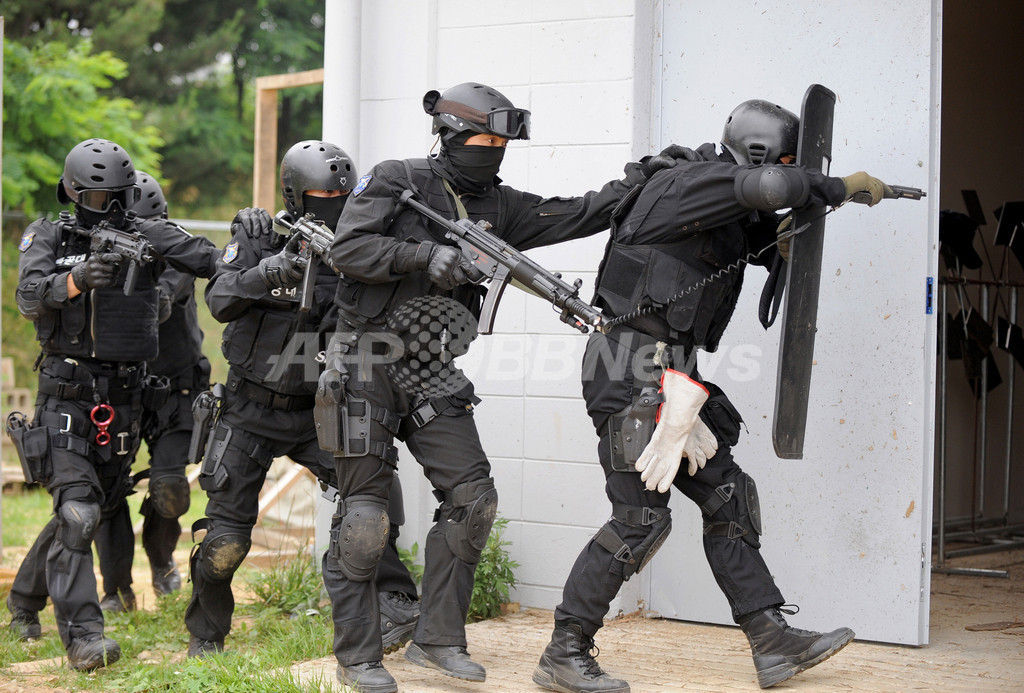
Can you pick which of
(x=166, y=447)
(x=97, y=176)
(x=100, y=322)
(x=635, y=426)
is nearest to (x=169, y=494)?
(x=166, y=447)

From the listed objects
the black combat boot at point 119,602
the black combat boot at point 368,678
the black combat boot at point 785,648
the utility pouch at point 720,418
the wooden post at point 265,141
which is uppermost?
the wooden post at point 265,141

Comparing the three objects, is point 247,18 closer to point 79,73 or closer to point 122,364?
point 79,73

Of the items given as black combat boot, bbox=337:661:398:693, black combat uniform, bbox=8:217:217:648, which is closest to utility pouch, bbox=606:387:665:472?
black combat boot, bbox=337:661:398:693

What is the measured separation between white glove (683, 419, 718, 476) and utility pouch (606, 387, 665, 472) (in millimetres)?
168

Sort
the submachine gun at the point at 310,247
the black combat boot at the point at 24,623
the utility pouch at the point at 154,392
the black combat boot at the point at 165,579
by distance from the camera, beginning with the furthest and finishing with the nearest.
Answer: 1. the black combat boot at the point at 165,579
2. the utility pouch at the point at 154,392
3. the black combat boot at the point at 24,623
4. the submachine gun at the point at 310,247

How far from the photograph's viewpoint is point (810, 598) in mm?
4652

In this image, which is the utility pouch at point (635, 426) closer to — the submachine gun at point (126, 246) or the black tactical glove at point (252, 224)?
the black tactical glove at point (252, 224)

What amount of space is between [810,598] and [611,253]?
186cm

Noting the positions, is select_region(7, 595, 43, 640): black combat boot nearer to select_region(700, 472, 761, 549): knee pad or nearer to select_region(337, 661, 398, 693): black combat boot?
select_region(337, 661, 398, 693): black combat boot

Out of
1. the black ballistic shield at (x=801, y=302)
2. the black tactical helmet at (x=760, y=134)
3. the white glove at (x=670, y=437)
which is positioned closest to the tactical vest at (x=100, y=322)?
the white glove at (x=670, y=437)

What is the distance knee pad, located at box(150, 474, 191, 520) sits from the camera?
5703mm

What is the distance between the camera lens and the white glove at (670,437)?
3.71 metres

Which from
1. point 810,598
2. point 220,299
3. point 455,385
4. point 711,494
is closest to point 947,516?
point 810,598

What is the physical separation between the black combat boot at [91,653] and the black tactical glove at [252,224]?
6.22 ft
